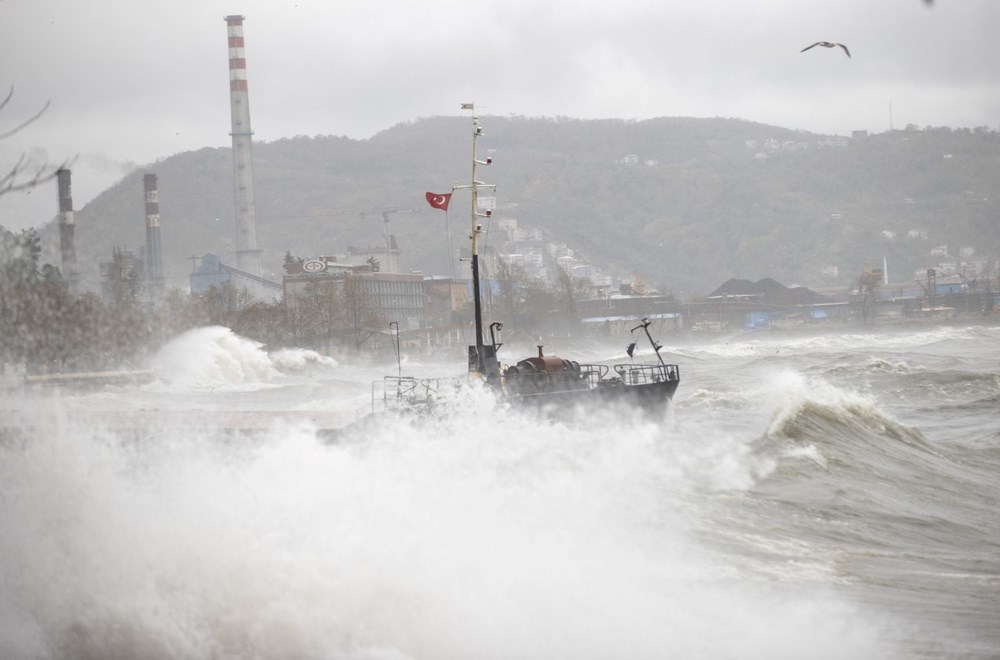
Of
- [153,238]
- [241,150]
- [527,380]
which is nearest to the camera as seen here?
[527,380]

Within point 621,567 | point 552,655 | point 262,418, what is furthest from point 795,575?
point 262,418

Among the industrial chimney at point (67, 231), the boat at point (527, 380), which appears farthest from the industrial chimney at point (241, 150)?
the boat at point (527, 380)

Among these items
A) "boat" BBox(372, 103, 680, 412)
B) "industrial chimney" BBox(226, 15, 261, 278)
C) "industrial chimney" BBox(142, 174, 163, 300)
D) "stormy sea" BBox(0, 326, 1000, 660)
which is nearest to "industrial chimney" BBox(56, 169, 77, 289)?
"industrial chimney" BBox(142, 174, 163, 300)

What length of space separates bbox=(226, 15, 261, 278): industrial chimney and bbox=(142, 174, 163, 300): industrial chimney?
14811 millimetres

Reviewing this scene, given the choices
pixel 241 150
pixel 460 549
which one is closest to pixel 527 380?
pixel 460 549

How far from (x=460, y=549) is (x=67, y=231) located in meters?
76.5

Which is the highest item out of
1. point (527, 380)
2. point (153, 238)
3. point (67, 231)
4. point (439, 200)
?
point (153, 238)

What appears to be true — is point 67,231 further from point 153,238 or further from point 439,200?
point 153,238

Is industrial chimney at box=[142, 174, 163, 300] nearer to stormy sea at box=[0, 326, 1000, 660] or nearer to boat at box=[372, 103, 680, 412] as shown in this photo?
boat at box=[372, 103, 680, 412]

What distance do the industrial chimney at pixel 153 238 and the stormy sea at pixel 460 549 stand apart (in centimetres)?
12245

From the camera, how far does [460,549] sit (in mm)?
15609

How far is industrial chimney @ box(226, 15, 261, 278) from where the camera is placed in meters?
156

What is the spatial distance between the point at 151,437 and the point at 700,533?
992 cm

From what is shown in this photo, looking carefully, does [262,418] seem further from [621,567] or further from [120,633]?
[120,633]
